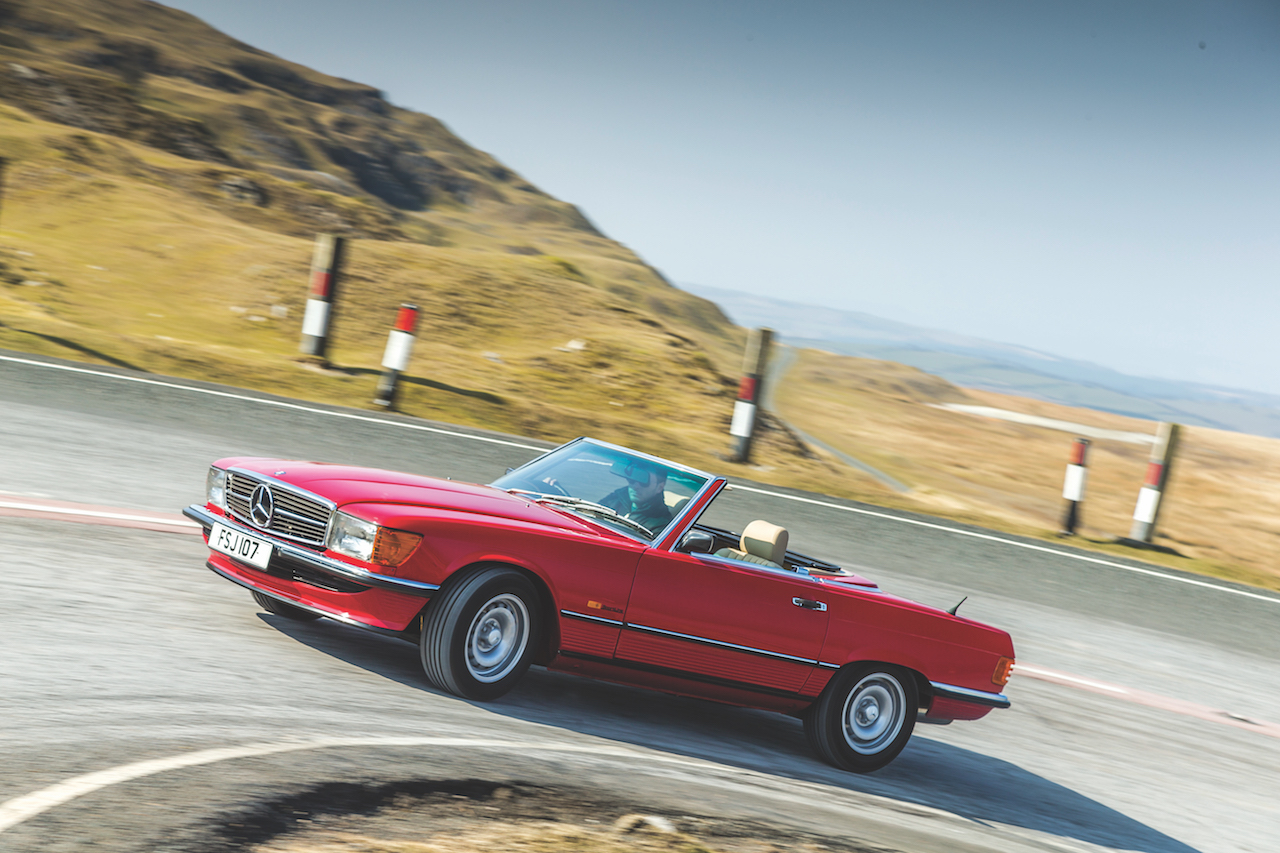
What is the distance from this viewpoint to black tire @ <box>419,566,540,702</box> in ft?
15.3

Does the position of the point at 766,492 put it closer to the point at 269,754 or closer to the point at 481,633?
the point at 481,633

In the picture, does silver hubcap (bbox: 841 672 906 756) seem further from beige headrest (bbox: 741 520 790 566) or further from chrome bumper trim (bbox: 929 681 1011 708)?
beige headrest (bbox: 741 520 790 566)

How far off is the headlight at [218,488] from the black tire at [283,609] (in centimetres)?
53

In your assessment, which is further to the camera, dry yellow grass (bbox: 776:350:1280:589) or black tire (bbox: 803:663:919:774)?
dry yellow grass (bbox: 776:350:1280:589)

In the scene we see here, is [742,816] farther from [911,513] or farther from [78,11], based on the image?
[78,11]

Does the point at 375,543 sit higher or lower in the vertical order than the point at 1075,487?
lower

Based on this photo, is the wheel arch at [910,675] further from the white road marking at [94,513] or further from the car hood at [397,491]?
the white road marking at [94,513]

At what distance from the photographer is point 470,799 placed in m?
3.71

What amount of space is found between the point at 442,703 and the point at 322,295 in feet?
31.8

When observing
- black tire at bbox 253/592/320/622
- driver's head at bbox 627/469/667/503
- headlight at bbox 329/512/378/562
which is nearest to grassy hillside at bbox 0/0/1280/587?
black tire at bbox 253/592/320/622

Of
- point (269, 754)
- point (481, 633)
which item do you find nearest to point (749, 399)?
point (481, 633)

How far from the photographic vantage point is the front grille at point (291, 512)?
187 inches

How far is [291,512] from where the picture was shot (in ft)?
15.9

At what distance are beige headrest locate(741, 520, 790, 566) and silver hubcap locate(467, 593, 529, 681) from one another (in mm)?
1330
